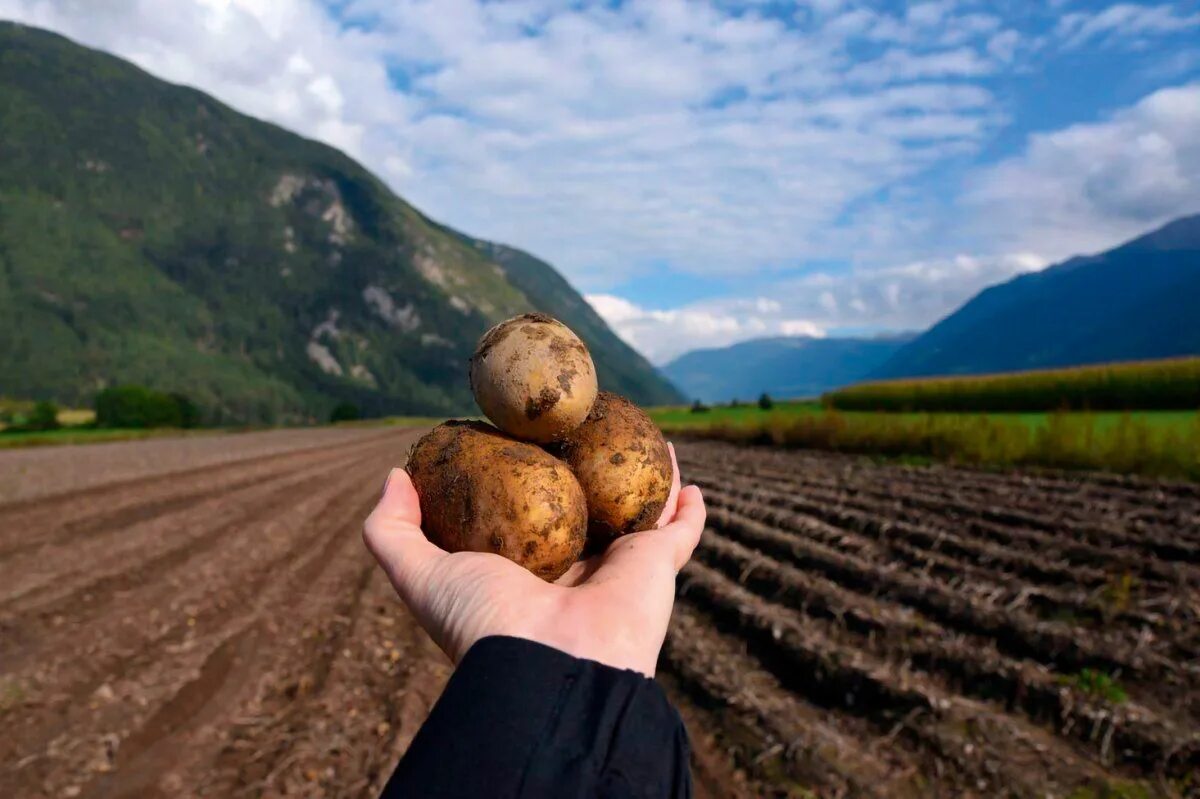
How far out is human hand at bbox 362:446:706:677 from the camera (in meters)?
1.98

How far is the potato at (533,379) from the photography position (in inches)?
114

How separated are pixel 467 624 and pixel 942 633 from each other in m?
6.64

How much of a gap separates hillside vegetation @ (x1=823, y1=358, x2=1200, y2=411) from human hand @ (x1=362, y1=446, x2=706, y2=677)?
102ft

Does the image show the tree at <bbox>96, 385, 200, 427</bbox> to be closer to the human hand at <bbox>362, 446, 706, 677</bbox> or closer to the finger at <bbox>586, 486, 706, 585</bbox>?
the human hand at <bbox>362, 446, 706, 677</bbox>

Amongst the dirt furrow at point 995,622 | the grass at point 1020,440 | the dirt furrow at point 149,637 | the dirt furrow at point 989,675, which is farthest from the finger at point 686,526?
the grass at point 1020,440

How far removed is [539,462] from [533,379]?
12.5 inches

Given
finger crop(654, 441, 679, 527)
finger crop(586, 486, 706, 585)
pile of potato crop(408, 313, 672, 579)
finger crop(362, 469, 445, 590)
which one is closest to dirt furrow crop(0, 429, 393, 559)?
finger crop(362, 469, 445, 590)

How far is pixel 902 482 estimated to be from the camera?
16.6m

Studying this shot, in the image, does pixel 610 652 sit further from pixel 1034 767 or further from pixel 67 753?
pixel 67 753

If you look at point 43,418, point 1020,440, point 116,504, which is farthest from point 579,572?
point 43,418

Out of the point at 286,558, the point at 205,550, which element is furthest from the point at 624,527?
the point at 205,550

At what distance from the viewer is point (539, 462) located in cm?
283

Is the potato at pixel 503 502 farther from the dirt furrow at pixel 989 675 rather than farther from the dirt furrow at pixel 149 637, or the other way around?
the dirt furrow at pixel 149 637

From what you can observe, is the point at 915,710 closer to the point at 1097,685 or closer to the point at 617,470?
the point at 1097,685
